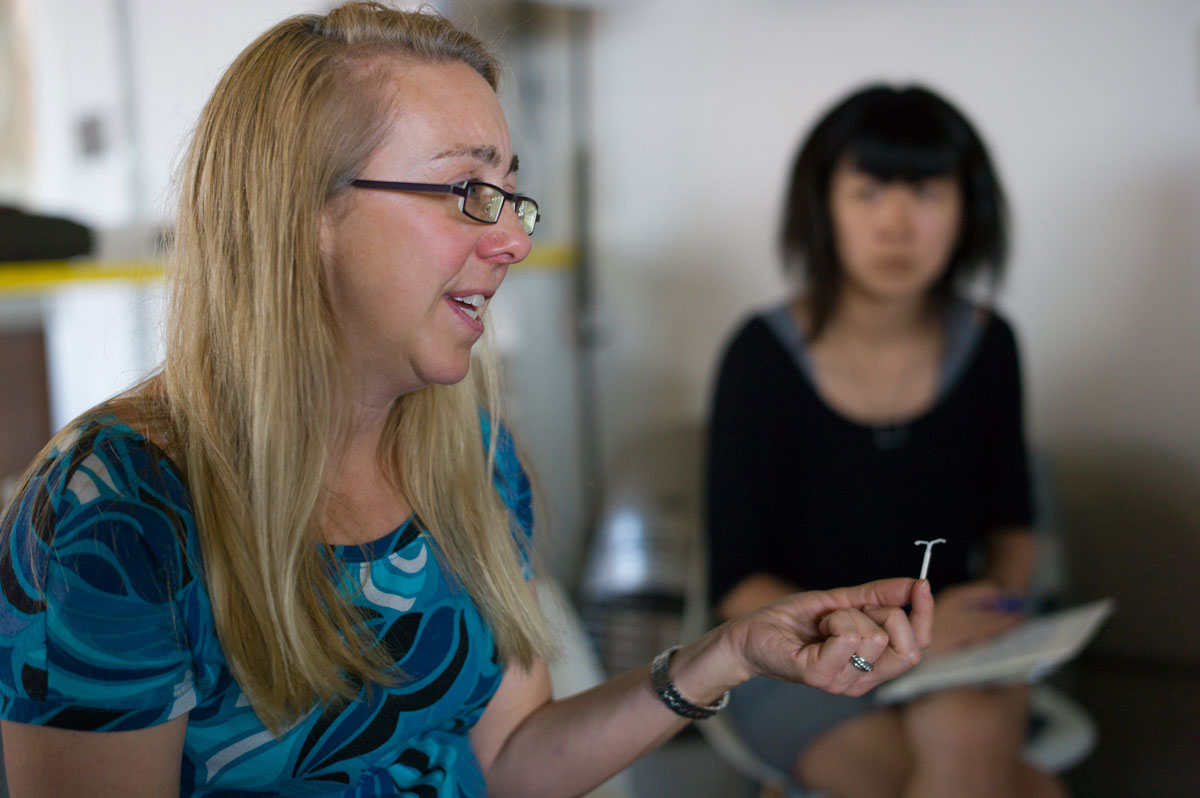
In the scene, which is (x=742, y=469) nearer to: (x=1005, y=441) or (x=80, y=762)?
(x=1005, y=441)

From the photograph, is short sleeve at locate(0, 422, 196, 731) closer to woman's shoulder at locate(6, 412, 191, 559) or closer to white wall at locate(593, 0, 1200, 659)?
woman's shoulder at locate(6, 412, 191, 559)

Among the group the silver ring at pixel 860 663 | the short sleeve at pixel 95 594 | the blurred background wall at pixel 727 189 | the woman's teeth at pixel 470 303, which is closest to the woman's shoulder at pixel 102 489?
the short sleeve at pixel 95 594

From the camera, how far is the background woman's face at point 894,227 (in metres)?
1.42

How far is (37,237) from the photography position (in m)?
1.09

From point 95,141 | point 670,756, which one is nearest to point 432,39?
point 670,756

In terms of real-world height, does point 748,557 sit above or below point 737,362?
below

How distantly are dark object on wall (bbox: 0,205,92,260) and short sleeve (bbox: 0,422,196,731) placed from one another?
1.59 ft

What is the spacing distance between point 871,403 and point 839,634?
77cm

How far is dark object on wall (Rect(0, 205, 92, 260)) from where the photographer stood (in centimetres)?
105

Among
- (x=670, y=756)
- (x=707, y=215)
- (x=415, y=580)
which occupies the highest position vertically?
(x=707, y=215)

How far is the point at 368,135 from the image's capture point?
2.33 feet

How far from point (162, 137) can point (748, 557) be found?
167 centimetres

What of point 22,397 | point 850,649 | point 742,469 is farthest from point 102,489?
point 22,397

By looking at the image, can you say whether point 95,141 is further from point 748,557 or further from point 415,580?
point 415,580
